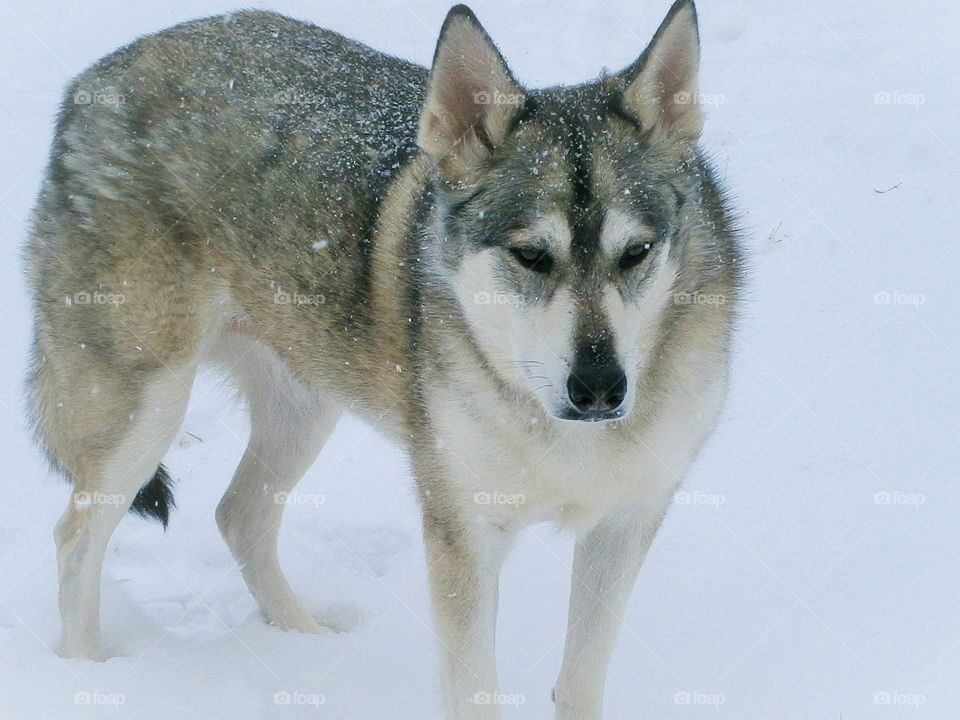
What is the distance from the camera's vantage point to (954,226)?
612 centimetres

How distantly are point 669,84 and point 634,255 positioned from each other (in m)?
0.55

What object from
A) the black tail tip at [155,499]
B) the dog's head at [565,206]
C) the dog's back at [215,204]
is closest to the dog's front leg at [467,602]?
the dog's head at [565,206]

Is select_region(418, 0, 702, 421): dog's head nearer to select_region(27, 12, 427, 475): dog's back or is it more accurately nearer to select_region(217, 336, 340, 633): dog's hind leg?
select_region(27, 12, 427, 475): dog's back

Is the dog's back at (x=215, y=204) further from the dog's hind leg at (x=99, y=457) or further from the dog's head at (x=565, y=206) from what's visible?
the dog's head at (x=565, y=206)

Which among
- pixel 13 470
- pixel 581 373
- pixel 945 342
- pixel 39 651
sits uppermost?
pixel 581 373

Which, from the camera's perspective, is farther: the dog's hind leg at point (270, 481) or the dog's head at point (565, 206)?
the dog's hind leg at point (270, 481)

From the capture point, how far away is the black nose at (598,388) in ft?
8.66

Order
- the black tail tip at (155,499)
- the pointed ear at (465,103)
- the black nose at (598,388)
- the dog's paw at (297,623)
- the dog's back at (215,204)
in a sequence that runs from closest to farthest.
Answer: the black nose at (598,388)
the pointed ear at (465,103)
the dog's back at (215,204)
the black tail tip at (155,499)
the dog's paw at (297,623)

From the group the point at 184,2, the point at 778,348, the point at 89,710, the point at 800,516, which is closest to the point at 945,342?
the point at 778,348

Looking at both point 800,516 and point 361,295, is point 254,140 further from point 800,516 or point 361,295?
point 800,516

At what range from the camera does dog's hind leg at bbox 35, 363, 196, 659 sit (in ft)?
12.5

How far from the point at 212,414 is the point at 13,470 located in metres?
0.96

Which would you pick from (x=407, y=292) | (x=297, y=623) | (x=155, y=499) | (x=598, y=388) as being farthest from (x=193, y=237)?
(x=598, y=388)

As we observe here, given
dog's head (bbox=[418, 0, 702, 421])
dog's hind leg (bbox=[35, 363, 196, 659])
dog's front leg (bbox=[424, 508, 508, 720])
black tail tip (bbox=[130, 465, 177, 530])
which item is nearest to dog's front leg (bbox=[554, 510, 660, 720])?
dog's front leg (bbox=[424, 508, 508, 720])
